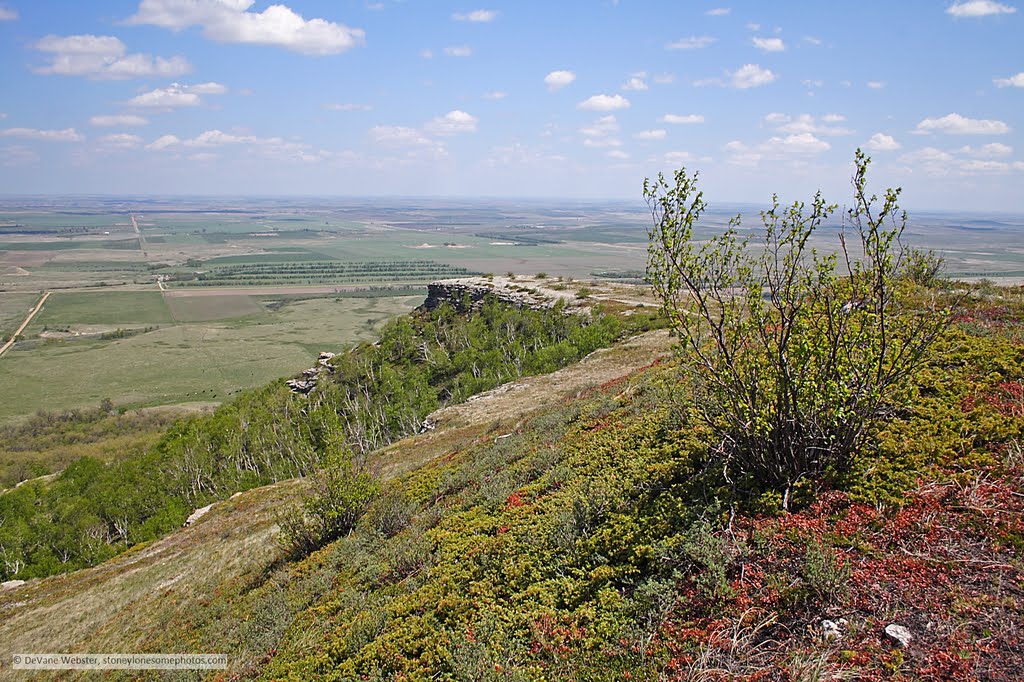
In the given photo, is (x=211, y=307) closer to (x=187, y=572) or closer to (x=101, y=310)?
(x=101, y=310)

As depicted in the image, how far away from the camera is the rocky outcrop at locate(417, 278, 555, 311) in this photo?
8212cm

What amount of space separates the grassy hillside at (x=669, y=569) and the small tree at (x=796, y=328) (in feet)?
2.38

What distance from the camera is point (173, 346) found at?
13912 cm

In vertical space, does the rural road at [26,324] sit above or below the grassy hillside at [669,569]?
below

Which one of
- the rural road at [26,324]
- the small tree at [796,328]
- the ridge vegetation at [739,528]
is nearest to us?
the ridge vegetation at [739,528]

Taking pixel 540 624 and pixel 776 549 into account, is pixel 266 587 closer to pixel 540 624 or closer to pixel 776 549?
pixel 540 624

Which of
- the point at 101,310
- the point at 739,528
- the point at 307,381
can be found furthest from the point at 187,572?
the point at 101,310

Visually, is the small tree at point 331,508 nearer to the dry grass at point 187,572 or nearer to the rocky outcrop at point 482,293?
the dry grass at point 187,572

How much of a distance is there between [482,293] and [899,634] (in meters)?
85.8

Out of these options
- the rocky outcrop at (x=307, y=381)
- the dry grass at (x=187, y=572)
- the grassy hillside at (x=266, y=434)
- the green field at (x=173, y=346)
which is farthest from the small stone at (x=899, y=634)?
the green field at (x=173, y=346)

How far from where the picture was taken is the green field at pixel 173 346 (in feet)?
357

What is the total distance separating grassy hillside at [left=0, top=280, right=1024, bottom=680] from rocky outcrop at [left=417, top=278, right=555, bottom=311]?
64750 millimetres

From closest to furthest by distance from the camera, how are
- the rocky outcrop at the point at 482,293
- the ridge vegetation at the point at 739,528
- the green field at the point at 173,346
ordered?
the ridge vegetation at the point at 739,528 → the rocky outcrop at the point at 482,293 → the green field at the point at 173,346

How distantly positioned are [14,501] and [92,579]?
4261 centimetres
